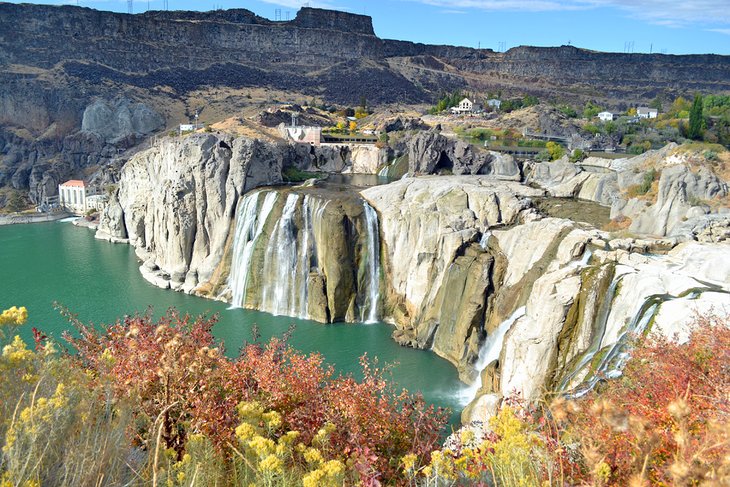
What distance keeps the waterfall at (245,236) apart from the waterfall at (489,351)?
45.1 ft

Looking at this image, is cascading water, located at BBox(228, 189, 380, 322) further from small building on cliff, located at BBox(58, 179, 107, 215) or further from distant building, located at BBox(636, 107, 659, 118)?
distant building, located at BBox(636, 107, 659, 118)

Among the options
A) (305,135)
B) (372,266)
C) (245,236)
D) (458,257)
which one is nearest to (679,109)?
(305,135)

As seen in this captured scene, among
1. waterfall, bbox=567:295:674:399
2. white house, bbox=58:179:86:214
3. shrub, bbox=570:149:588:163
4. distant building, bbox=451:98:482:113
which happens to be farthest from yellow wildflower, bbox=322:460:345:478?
distant building, bbox=451:98:482:113

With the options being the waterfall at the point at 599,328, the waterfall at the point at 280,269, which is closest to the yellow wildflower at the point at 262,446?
the waterfall at the point at 599,328

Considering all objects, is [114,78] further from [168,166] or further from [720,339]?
[720,339]

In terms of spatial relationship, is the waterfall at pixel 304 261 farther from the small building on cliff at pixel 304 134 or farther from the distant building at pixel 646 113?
the distant building at pixel 646 113

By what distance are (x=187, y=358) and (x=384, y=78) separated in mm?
112573

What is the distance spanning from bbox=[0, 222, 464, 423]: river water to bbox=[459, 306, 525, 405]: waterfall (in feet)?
1.30

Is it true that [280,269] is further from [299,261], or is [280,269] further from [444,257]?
[444,257]

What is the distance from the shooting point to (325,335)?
26438mm

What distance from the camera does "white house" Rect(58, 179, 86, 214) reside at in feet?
185

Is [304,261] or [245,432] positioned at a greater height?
[245,432]

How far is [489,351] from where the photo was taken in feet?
72.3

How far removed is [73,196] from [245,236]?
3357cm
